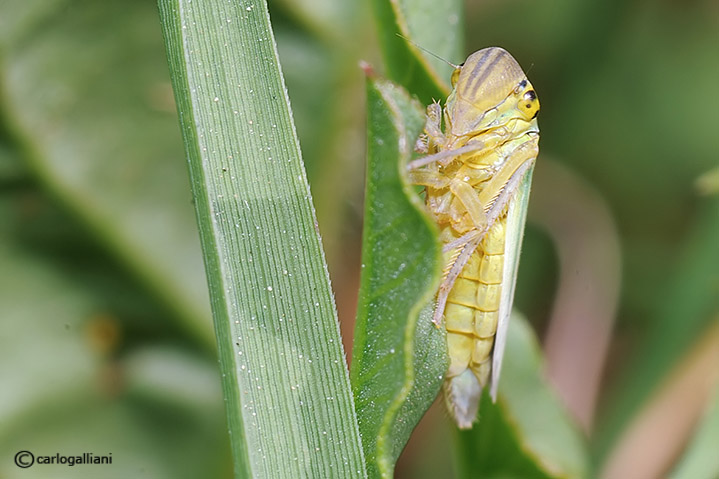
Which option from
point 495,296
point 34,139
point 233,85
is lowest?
point 495,296

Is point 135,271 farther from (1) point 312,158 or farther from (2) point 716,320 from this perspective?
(2) point 716,320

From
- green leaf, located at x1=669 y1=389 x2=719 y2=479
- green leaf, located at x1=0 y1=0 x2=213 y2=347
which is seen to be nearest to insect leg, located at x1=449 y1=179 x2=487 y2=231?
green leaf, located at x1=669 y1=389 x2=719 y2=479

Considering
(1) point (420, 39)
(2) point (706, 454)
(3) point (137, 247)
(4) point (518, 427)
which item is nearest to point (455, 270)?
(4) point (518, 427)

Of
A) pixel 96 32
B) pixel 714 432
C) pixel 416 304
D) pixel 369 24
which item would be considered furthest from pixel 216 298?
pixel 369 24

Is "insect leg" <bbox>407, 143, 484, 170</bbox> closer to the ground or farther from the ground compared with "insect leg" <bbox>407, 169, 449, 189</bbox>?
farther from the ground

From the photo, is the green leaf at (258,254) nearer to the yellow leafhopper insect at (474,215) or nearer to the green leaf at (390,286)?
the green leaf at (390,286)
